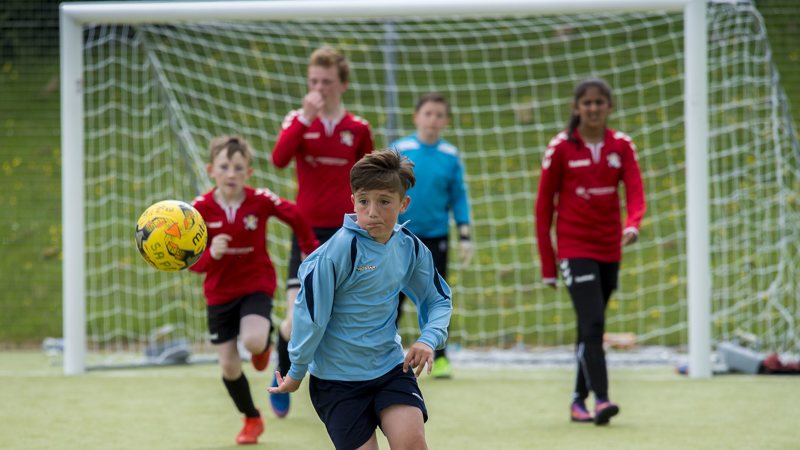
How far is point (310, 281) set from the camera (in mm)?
2848

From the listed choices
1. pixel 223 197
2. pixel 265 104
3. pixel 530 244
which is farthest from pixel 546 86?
pixel 223 197

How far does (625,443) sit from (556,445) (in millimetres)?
328

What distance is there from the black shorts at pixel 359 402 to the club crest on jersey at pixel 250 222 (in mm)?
1614

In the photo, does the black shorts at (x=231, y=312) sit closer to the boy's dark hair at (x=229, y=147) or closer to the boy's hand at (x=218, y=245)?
the boy's hand at (x=218, y=245)

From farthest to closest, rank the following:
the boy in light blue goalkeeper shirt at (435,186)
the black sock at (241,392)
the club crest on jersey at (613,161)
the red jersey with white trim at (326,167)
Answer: the boy in light blue goalkeeper shirt at (435,186)
the red jersey with white trim at (326,167)
the club crest on jersey at (613,161)
the black sock at (241,392)

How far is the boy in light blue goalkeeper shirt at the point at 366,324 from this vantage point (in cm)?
284

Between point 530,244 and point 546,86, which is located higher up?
point 546,86

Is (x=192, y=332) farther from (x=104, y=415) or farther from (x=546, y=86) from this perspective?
(x=546, y=86)

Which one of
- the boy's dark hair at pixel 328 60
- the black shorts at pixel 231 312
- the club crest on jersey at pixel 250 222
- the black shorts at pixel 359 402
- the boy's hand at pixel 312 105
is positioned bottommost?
the black shorts at pixel 359 402

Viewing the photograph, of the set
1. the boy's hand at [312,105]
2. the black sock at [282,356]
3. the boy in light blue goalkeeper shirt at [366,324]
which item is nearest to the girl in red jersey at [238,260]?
the boy's hand at [312,105]

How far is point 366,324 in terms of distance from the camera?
116 inches

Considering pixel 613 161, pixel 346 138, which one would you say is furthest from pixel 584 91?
pixel 346 138

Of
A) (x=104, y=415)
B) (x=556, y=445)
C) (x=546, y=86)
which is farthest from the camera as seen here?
(x=546, y=86)

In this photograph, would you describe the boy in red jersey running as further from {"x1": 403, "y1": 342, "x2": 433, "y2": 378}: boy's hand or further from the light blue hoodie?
{"x1": 403, "y1": 342, "x2": 433, "y2": 378}: boy's hand
